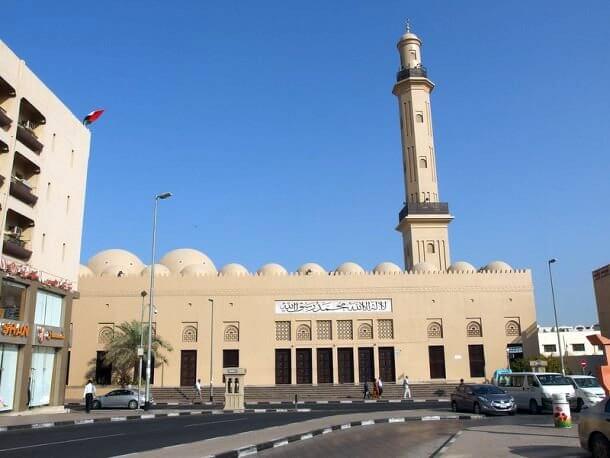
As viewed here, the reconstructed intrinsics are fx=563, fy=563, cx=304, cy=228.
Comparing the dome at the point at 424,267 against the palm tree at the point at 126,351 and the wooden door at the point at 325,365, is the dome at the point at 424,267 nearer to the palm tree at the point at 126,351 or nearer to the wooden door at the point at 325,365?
the wooden door at the point at 325,365

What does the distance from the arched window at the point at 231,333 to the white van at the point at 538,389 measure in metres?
23.5

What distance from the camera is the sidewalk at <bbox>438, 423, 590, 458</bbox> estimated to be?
953 cm

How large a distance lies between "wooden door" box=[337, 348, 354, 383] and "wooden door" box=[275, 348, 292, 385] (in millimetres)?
3625

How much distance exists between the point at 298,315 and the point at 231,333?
5060 millimetres

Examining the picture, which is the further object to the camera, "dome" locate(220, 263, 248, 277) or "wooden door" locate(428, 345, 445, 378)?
"dome" locate(220, 263, 248, 277)

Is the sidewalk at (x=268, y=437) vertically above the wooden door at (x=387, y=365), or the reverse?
the wooden door at (x=387, y=365)

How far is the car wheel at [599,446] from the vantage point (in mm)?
8258

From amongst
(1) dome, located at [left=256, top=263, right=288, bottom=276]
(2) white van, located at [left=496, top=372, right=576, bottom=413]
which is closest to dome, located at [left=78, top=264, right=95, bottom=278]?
(1) dome, located at [left=256, top=263, right=288, bottom=276]

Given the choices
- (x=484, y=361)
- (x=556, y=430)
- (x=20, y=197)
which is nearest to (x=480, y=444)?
(x=556, y=430)

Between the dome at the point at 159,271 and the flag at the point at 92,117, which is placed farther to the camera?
the dome at the point at 159,271

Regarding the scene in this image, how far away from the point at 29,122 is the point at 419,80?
107 feet

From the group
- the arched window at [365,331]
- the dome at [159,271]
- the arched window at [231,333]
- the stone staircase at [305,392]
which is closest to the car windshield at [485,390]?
the stone staircase at [305,392]

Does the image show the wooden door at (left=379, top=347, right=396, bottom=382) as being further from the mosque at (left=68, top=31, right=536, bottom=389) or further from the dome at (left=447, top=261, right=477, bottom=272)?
the dome at (left=447, top=261, right=477, bottom=272)

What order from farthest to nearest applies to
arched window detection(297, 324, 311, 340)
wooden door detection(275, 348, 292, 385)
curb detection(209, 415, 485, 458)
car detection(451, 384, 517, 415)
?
arched window detection(297, 324, 311, 340), wooden door detection(275, 348, 292, 385), car detection(451, 384, 517, 415), curb detection(209, 415, 485, 458)
